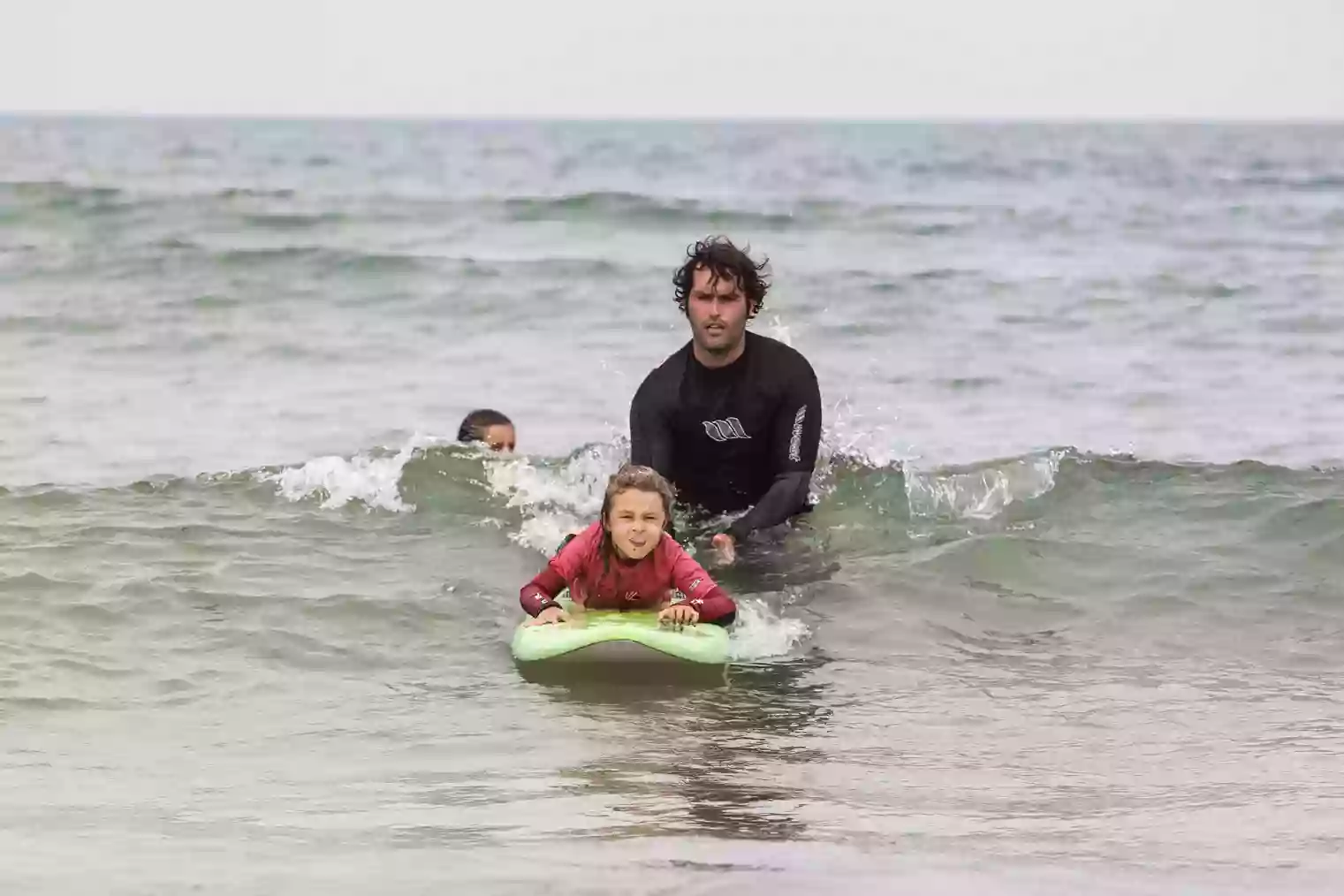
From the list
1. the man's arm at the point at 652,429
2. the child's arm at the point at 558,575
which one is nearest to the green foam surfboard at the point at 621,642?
the child's arm at the point at 558,575

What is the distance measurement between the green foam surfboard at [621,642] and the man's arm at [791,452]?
4.03 feet

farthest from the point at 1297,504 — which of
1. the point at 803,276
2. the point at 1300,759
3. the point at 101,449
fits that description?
the point at 803,276

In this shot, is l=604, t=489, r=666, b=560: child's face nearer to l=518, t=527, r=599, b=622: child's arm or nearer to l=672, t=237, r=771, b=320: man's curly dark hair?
l=518, t=527, r=599, b=622: child's arm

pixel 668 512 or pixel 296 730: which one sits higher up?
pixel 668 512

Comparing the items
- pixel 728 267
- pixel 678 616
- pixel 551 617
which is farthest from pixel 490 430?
pixel 678 616

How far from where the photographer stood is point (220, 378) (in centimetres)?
1317

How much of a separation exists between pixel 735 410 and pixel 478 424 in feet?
9.39

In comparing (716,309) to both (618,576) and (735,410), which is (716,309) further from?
(618,576)

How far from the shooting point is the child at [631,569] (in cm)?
612

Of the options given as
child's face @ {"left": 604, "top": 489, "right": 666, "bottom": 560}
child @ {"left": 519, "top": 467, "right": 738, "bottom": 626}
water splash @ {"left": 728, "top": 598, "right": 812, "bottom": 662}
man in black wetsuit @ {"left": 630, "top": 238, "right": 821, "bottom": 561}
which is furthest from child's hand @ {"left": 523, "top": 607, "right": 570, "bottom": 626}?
man in black wetsuit @ {"left": 630, "top": 238, "right": 821, "bottom": 561}

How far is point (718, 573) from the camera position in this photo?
7.33 metres

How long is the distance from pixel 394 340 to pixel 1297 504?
900 cm

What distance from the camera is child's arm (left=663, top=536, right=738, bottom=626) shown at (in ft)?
20.2

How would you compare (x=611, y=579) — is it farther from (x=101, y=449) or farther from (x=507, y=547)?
(x=101, y=449)
